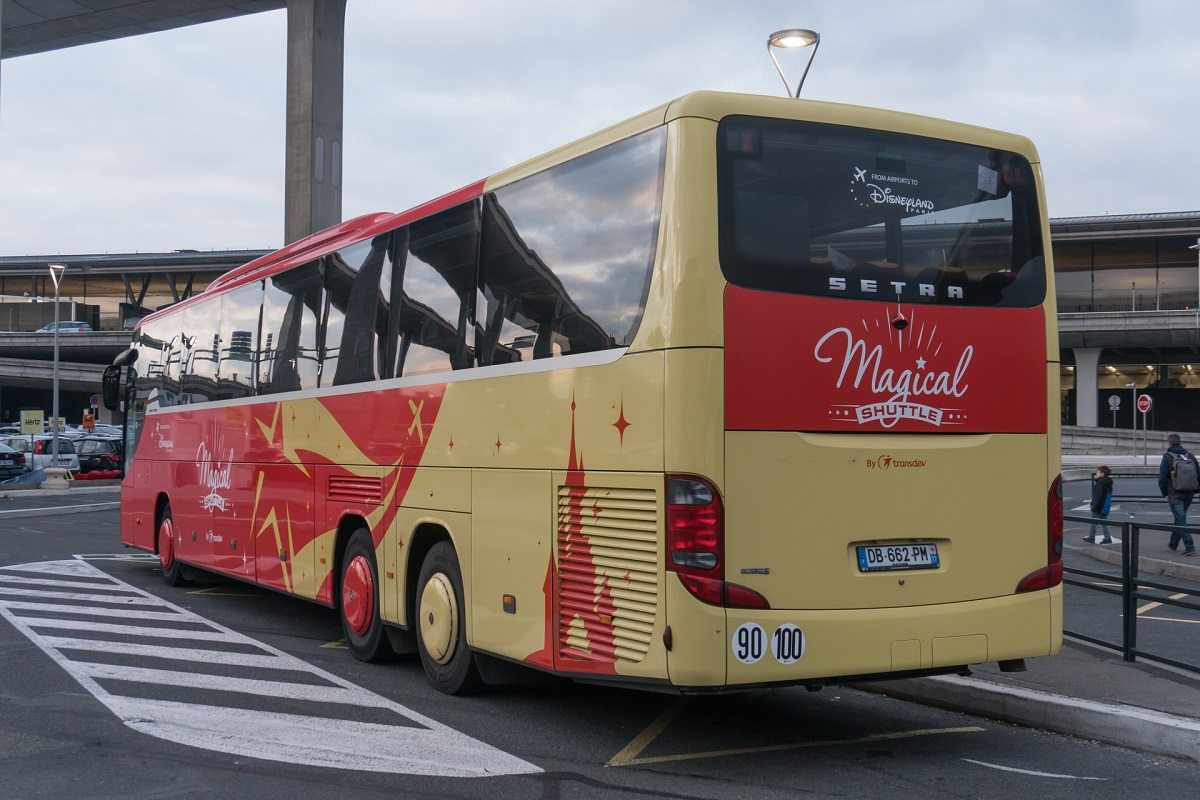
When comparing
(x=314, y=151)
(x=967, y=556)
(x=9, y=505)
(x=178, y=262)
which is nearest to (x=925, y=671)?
(x=967, y=556)

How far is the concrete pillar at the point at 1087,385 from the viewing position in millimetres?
67188

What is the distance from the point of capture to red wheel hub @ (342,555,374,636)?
32.6ft

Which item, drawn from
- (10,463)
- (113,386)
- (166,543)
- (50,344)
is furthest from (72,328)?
(166,543)

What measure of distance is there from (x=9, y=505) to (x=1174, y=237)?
6028cm

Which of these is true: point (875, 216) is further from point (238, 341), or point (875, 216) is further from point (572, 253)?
point (238, 341)

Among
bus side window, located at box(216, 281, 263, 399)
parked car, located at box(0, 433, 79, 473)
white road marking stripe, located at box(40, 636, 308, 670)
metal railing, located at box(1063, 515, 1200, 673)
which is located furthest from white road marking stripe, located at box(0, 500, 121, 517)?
metal railing, located at box(1063, 515, 1200, 673)

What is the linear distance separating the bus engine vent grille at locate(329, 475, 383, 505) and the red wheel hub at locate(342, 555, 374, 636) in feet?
1.60

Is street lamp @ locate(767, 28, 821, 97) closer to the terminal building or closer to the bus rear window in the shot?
the bus rear window

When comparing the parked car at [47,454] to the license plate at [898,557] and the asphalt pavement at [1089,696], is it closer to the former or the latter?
the asphalt pavement at [1089,696]

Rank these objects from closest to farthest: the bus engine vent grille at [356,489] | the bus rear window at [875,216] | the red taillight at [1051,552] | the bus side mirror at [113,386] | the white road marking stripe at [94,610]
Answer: the bus rear window at [875,216]
the red taillight at [1051,552]
the bus engine vent grille at [356,489]
the white road marking stripe at [94,610]
the bus side mirror at [113,386]

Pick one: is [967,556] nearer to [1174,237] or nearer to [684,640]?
[684,640]

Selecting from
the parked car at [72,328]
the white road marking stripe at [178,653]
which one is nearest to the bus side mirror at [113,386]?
the white road marking stripe at [178,653]

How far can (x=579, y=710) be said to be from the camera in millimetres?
8328

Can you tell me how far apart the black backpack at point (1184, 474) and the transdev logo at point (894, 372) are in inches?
640
